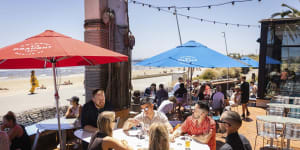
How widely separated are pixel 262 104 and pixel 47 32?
9309 millimetres

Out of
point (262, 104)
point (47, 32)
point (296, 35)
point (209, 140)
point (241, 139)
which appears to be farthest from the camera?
point (262, 104)

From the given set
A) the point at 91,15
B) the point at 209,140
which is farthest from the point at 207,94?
the point at 91,15

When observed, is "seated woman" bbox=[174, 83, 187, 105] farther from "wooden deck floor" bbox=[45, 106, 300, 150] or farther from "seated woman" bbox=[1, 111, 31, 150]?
"seated woman" bbox=[1, 111, 31, 150]

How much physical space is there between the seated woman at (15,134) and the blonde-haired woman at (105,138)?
5.61 feet

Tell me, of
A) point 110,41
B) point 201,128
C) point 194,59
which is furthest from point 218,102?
point 110,41

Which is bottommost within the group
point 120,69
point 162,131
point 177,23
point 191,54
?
point 162,131

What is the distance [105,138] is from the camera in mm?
2393

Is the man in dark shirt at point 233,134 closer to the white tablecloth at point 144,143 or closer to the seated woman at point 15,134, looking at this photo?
the white tablecloth at point 144,143

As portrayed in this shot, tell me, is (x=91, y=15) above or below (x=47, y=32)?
above

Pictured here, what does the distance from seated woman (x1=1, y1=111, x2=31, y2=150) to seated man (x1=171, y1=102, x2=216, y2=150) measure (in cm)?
254

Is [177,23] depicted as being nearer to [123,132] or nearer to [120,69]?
[120,69]

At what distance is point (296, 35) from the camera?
843 cm

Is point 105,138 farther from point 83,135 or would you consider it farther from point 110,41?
point 110,41

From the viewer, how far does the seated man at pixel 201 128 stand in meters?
3.06
